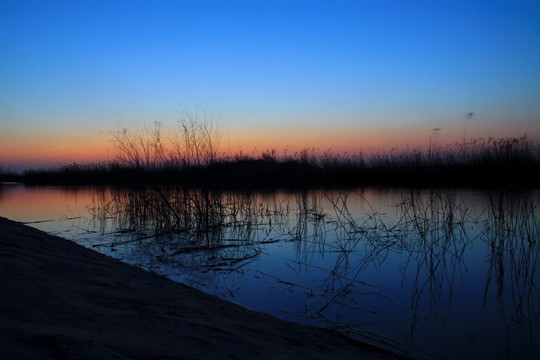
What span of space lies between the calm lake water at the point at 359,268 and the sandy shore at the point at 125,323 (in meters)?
0.45

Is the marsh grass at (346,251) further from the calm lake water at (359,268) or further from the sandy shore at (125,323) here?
the sandy shore at (125,323)

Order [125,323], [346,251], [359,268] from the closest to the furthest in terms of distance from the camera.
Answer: [125,323]
[359,268]
[346,251]

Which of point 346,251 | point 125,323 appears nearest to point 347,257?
point 346,251

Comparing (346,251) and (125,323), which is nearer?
(125,323)

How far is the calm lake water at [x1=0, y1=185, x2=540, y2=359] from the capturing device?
2264mm

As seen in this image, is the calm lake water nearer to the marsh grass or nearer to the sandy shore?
the marsh grass

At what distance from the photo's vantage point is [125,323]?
155 centimetres

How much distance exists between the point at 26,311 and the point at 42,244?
2113 millimetres

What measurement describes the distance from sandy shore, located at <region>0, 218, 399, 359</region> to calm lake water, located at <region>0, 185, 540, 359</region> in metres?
0.45

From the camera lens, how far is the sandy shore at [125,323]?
1.22m

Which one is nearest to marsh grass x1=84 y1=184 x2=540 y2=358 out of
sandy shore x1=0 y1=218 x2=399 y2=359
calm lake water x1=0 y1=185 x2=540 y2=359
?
calm lake water x1=0 y1=185 x2=540 y2=359

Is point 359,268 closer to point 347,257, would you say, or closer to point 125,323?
point 347,257

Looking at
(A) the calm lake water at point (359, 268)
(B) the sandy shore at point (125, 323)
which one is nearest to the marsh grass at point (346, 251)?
(A) the calm lake water at point (359, 268)

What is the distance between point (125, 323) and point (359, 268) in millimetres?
2615
